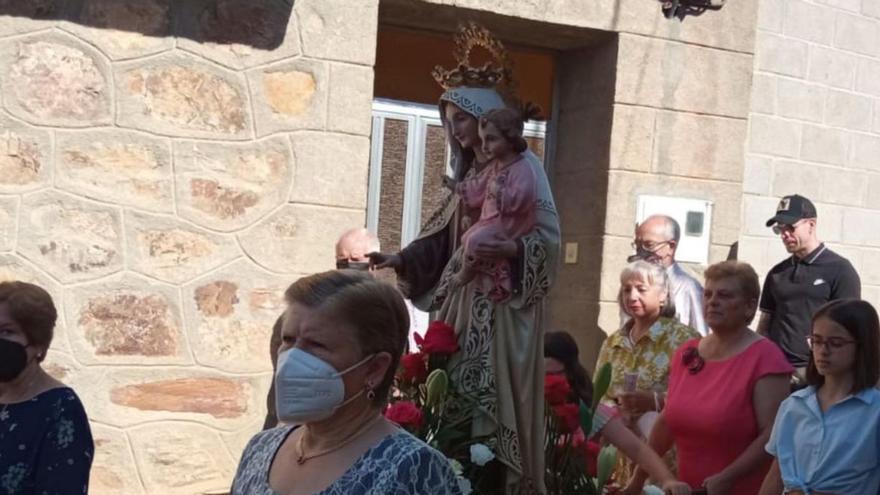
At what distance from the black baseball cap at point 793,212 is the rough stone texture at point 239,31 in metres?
2.60

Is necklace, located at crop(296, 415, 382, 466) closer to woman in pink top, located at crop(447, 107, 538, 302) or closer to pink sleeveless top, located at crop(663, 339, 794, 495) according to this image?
woman in pink top, located at crop(447, 107, 538, 302)

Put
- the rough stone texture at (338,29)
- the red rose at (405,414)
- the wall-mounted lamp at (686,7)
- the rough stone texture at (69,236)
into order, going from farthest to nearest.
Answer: the wall-mounted lamp at (686,7) → the rough stone texture at (338,29) → the rough stone texture at (69,236) → the red rose at (405,414)

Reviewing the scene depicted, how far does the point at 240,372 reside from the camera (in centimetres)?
587

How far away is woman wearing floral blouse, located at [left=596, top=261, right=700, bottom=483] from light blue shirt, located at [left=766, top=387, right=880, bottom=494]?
0.88 meters

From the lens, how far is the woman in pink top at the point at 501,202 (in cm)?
401

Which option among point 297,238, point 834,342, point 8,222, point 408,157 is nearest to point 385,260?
point 834,342

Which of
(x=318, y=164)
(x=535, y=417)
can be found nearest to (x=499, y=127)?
(x=535, y=417)

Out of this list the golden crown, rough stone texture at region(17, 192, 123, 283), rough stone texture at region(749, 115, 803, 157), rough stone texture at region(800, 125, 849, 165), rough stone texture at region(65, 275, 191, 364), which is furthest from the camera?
rough stone texture at region(800, 125, 849, 165)

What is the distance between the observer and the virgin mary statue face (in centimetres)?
417

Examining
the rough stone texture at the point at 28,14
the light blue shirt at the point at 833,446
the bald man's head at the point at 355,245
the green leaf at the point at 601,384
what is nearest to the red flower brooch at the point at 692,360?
the green leaf at the point at 601,384

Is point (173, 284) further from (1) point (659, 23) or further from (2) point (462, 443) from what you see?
(1) point (659, 23)

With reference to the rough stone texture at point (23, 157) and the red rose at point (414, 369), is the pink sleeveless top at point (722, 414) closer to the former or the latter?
the red rose at point (414, 369)

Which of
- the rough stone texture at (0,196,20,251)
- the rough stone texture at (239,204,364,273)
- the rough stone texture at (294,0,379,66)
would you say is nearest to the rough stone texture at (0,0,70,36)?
the rough stone texture at (0,196,20,251)

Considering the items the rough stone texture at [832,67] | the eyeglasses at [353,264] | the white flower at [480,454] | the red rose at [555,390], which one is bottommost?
the white flower at [480,454]
